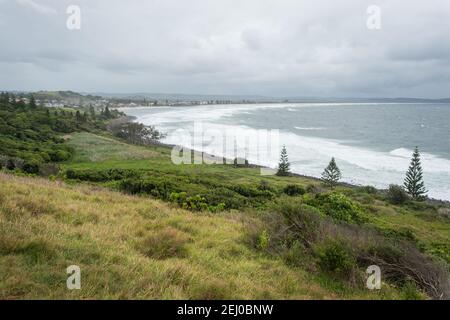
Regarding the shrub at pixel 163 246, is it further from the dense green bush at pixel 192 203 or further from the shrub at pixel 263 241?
the dense green bush at pixel 192 203

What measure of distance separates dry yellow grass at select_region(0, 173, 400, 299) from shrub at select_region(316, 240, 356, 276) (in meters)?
0.45

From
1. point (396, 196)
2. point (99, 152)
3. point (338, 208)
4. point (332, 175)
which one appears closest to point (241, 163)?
point (332, 175)

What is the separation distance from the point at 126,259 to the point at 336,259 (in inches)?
147

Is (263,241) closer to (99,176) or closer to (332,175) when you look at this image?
(99,176)

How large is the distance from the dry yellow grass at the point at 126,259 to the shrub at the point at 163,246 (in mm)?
19

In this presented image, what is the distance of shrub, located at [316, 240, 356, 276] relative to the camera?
21.9 ft

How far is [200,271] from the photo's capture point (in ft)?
19.7

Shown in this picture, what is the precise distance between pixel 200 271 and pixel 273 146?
77.3 m

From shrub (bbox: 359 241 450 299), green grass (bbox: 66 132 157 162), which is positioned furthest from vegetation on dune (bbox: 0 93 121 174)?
shrub (bbox: 359 241 450 299)

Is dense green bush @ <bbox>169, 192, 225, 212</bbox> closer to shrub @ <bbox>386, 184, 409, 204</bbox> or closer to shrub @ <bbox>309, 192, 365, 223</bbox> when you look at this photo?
shrub @ <bbox>309, 192, 365, 223</bbox>

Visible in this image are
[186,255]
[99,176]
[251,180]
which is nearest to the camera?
[186,255]

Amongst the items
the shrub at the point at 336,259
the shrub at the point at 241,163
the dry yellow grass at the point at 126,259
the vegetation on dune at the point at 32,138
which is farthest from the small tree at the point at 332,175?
the shrub at the point at 336,259

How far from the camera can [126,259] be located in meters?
6.00
